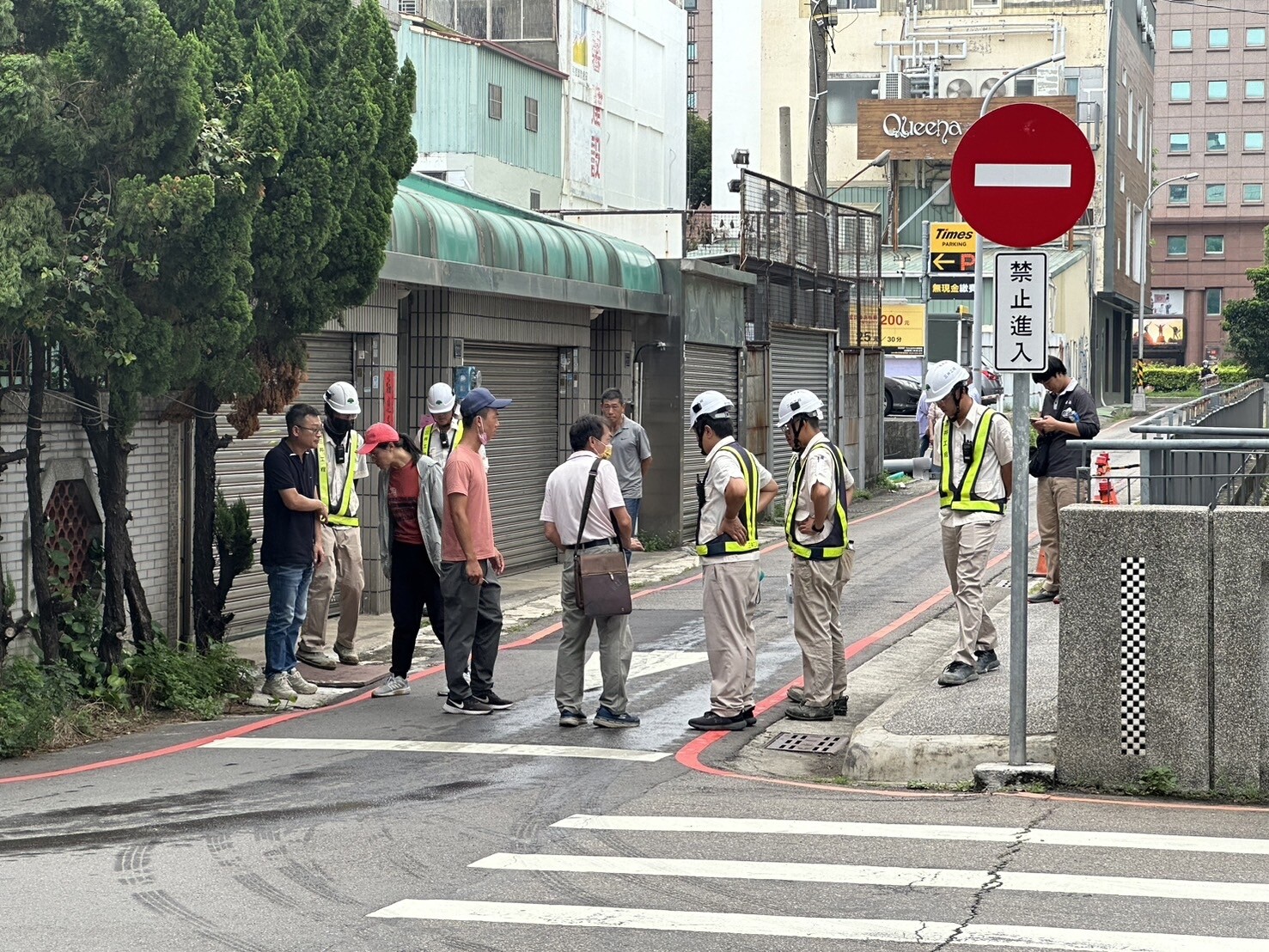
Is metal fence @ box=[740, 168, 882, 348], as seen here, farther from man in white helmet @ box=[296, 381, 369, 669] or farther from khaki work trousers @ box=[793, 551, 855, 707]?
khaki work trousers @ box=[793, 551, 855, 707]

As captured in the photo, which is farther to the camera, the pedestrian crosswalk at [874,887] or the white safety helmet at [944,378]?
the white safety helmet at [944,378]

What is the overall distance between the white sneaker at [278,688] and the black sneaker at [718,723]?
2700mm

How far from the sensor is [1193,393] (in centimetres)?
7556

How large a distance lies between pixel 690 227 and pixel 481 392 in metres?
24.6

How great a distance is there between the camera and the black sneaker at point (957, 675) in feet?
34.8

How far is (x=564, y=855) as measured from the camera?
7.16m

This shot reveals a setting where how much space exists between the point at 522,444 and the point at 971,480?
8884mm

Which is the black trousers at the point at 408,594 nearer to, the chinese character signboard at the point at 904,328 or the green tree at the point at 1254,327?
the chinese character signboard at the point at 904,328

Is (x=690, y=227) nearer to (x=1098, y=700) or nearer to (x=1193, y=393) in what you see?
(x=1098, y=700)

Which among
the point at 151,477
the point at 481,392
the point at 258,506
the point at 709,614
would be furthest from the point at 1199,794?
the point at 258,506

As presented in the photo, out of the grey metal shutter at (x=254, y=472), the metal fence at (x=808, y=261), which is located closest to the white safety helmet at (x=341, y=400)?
the grey metal shutter at (x=254, y=472)

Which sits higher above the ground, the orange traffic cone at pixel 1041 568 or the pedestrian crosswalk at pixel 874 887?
the orange traffic cone at pixel 1041 568

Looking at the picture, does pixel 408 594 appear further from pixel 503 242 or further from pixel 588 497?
pixel 503 242

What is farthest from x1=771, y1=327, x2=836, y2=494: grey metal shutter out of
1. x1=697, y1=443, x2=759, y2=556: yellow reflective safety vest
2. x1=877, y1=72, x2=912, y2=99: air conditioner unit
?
x1=877, y1=72, x2=912, y2=99: air conditioner unit
